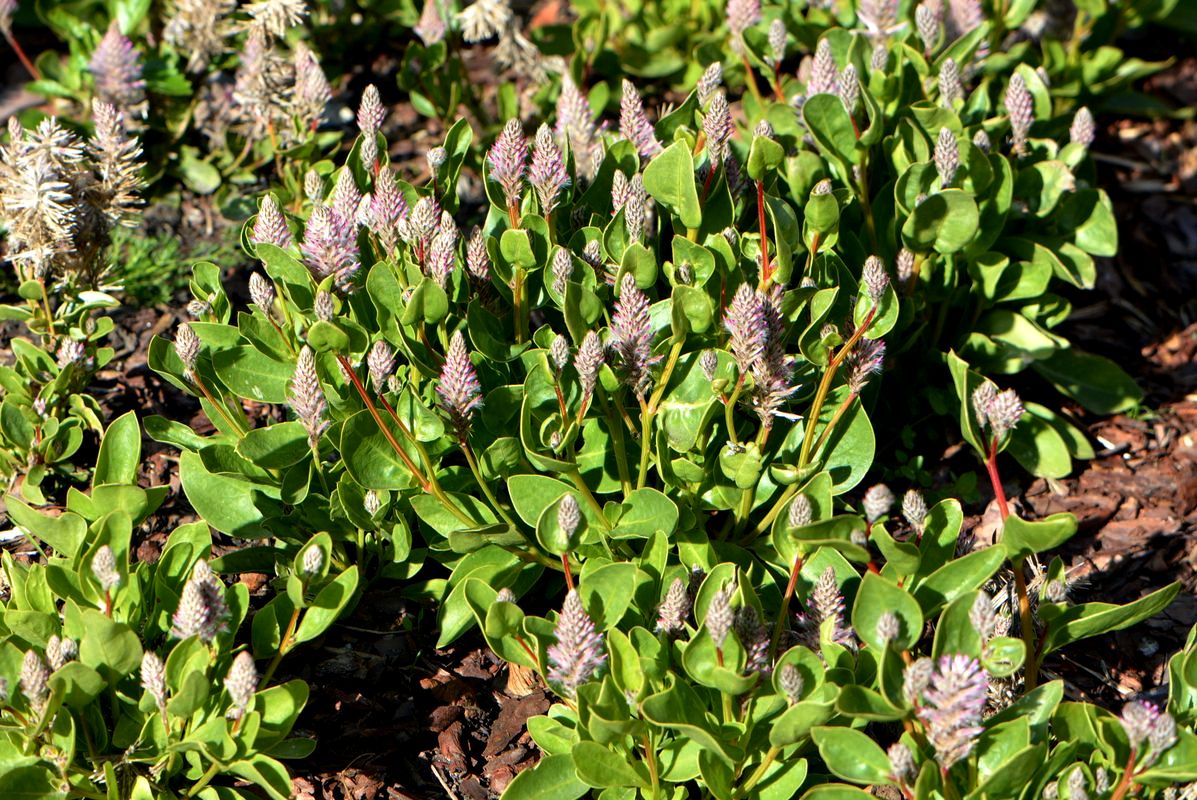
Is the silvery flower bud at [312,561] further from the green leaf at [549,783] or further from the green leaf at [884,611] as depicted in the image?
the green leaf at [884,611]

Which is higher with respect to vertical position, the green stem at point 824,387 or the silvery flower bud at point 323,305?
the silvery flower bud at point 323,305

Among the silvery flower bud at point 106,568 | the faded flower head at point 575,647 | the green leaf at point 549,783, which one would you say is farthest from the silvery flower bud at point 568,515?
the silvery flower bud at point 106,568

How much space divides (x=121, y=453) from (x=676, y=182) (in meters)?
1.54

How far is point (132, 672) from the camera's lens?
9.20ft

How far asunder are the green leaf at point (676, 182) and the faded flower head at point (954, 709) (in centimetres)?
129

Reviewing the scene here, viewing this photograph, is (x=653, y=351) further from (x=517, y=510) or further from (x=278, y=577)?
(x=278, y=577)

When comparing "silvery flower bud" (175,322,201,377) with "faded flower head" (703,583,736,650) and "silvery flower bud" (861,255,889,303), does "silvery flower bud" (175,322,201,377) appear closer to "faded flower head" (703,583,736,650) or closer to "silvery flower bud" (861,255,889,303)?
"faded flower head" (703,583,736,650)

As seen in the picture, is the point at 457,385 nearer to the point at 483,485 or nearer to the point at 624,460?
the point at 483,485

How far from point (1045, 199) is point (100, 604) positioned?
2941 millimetres

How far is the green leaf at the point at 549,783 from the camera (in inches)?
106

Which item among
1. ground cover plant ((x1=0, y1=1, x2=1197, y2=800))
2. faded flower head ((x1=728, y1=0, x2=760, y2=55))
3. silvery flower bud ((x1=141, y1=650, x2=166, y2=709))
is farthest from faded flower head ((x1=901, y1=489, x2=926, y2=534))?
faded flower head ((x1=728, y1=0, x2=760, y2=55))

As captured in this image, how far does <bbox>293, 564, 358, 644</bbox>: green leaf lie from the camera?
2.82 metres

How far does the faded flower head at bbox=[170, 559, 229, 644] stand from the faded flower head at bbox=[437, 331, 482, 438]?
614 millimetres

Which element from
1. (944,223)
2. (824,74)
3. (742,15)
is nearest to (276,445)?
(944,223)
